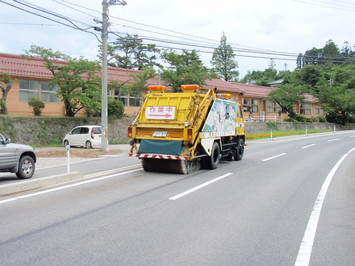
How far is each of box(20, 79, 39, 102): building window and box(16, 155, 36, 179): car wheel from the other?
17260mm

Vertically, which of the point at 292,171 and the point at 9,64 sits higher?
the point at 9,64

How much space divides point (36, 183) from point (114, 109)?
63.9 ft

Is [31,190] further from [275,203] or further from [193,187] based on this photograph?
[275,203]

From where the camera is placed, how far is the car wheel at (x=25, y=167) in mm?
10977

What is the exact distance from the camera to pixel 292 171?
12.9 metres

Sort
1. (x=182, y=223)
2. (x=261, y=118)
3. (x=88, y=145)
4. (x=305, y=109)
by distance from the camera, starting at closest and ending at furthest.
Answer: (x=182, y=223), (x=88, y=145), (x=261, y=118), (x=305, y=109)

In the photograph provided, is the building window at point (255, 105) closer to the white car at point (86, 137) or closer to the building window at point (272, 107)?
the building window at point (272, 107)

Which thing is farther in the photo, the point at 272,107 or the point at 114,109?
the point at 272,107

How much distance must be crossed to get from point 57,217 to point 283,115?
51884 mm

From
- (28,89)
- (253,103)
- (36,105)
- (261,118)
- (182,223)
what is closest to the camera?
(182,223)

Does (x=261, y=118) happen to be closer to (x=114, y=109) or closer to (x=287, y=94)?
(x=287, y=94)

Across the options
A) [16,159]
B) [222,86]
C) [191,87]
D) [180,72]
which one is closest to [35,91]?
[180,72]

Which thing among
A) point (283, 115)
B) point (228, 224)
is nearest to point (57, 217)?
point (228, 224)

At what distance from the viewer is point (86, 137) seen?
2291 cm
